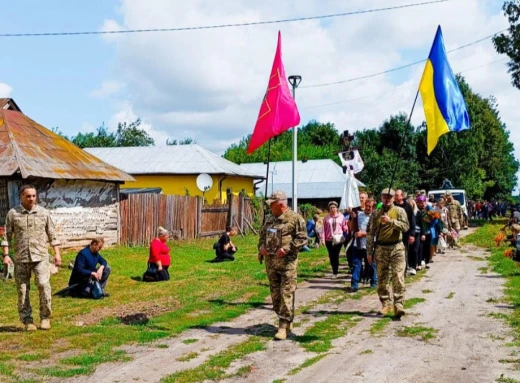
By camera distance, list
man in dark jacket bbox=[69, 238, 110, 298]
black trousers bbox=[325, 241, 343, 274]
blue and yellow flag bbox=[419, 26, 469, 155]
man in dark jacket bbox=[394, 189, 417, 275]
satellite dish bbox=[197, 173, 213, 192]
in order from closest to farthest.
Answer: blue and yellow flag bbox=[419, 26, 469, 155], man in dark jacket bbox=[69, 238, 110, 298], man in dark jacket bbox=[394, 189, 417, 275], black trousers bbox=[325, 241, 343, 274], satellite dish bbox=[197, 173, 213, 192]

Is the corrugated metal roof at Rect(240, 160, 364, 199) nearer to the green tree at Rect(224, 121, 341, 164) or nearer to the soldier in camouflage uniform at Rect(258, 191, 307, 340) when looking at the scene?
the green tree at Rect(224, 121, 341, 164)

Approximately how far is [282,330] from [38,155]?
446 inches

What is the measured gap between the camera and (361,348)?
23.7 feet

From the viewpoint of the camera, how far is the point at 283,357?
686cm

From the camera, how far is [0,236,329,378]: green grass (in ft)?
23.7

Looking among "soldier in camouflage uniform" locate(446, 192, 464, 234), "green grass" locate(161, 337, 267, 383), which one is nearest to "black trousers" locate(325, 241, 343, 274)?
"green grass" locate(161, 337, 267, 383)

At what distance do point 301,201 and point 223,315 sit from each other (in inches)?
1449

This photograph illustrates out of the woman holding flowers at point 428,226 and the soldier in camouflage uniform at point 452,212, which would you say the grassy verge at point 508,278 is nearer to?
the soldier in camouflage uniform at point 452,212

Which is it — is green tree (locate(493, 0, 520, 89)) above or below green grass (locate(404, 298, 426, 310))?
above

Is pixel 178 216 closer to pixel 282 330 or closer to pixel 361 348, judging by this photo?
pixel 282 330

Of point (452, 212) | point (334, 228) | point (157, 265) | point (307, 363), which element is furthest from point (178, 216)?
point (307, 363)

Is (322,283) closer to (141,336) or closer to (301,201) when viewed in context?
(141,336)

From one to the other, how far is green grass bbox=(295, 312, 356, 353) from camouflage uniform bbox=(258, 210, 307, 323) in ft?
1.23

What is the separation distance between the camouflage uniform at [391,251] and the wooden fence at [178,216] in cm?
1243
